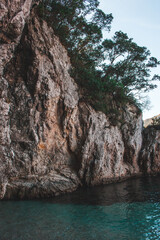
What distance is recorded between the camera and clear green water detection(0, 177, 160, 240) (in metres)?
7.45

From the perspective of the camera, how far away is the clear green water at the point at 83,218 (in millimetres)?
7445

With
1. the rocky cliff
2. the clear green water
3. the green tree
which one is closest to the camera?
the clear green water

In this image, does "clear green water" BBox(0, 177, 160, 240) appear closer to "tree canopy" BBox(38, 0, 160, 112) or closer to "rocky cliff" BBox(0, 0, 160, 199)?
"rocky cliff" BBox(0, 0, 160, 199)

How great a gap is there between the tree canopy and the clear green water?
459 inches

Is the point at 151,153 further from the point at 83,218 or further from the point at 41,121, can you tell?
the point at 83,218

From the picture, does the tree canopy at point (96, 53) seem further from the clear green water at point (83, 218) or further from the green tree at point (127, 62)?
the clear green water at point (83, 218)

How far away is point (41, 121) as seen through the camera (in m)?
16.1

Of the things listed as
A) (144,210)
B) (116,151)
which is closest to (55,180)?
(144,210)

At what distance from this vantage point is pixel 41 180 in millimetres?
14414

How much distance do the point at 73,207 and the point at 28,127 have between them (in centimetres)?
738

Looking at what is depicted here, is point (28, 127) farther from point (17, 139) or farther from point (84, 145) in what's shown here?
point (84, 145)

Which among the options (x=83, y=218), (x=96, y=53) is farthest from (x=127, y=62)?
(x=83, y=218)

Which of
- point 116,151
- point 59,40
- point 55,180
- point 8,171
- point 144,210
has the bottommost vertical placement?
point 144,210

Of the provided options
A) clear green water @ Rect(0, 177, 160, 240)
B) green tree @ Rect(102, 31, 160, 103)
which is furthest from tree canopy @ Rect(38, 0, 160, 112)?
clear green water @ Rect(0, 177, 160, 240)
